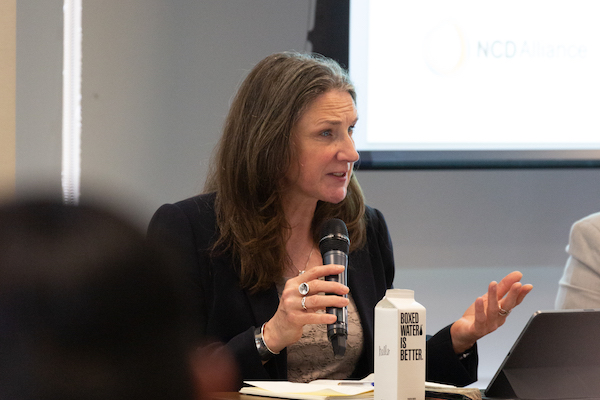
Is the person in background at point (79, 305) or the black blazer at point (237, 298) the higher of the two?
the person in background at point (79, 305)

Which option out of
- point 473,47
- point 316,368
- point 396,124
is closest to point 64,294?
point 316,368

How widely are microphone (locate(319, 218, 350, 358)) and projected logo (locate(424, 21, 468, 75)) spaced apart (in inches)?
56.0

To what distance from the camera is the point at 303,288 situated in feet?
4.04

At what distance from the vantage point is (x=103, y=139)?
8.58 ft

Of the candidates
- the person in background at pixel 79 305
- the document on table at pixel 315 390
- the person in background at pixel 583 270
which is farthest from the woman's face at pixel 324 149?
the person in background at pixel 79 305

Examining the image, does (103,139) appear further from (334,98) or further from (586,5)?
(586,5)

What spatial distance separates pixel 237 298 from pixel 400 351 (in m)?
0.70

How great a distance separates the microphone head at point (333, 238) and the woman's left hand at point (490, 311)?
0.31 meters

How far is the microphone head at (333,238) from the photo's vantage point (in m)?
1.34

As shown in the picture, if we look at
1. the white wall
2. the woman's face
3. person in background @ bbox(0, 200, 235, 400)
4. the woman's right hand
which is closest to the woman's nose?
the woman's face

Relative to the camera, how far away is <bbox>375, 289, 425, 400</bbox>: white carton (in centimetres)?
99

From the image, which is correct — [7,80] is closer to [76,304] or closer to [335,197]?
[335,197]

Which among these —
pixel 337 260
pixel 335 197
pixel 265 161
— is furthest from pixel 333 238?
pixel 265 161

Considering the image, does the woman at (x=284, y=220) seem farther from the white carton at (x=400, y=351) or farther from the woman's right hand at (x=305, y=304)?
the white carton at (x=400, y=351)
